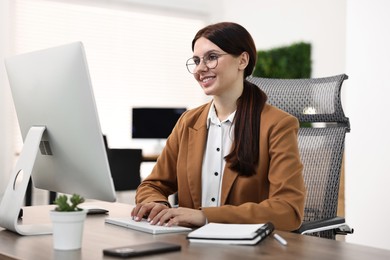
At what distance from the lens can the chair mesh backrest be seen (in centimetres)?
229

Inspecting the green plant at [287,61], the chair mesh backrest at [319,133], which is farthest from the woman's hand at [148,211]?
the green plant at [287,61]

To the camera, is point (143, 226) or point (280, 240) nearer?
point (280, 240)

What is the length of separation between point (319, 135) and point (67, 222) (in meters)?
1.29

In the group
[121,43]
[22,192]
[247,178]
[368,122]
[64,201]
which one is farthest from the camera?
[121,43]

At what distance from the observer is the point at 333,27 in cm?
576

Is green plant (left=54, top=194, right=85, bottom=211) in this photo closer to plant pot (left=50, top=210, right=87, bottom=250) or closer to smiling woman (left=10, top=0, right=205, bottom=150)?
plant pot (left=50, top=210, right=87, bottom=250)

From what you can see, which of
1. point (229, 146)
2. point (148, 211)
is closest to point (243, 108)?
point (229, 146)

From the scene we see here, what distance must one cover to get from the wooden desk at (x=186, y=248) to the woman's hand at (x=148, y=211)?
4.5 inches

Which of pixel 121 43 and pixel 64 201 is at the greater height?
pixel 121 43

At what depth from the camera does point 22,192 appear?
1.60 metres

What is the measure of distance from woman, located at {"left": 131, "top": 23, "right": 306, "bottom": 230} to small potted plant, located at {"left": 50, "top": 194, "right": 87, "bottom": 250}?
1.79 ft

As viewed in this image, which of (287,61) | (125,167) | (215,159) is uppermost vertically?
(287,61)

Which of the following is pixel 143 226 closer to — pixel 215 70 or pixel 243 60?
pixel 215 70

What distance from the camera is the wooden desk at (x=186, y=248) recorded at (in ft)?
4.28
